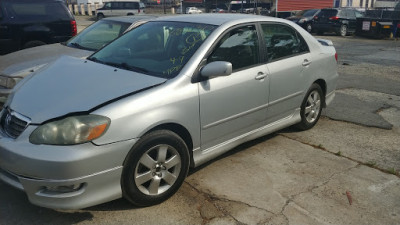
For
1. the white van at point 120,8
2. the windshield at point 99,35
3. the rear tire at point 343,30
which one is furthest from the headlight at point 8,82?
the white van at point 120,8

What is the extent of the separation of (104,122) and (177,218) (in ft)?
3.24

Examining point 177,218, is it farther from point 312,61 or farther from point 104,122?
point 312,61

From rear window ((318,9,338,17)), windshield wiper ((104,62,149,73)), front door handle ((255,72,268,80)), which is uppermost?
windshield wiper ((104,62,149,73))

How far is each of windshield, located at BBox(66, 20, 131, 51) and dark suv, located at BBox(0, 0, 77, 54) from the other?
7.15 feet

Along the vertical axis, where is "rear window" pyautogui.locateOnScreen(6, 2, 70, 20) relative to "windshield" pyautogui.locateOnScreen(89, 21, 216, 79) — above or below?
above

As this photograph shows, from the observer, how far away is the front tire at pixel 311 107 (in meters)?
4.90

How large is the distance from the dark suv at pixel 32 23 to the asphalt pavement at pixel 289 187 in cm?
575

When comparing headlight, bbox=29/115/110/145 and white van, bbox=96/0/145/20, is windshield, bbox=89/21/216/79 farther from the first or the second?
white van, bbox=96/0/145/20

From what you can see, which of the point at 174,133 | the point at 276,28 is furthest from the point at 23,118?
the point at 276,28

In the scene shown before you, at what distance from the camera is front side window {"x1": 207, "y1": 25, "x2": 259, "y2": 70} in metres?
3.71

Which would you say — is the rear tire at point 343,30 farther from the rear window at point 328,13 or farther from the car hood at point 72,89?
the car hood at point 72,89

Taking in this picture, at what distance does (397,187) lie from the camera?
12.1 feet

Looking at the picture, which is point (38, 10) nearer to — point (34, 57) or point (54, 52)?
point (54, 52)

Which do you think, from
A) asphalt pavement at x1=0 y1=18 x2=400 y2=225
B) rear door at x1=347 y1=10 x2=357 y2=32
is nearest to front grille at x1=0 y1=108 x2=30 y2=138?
asphalt pavement at x1=0 y1=18 x2=400 y2=225
